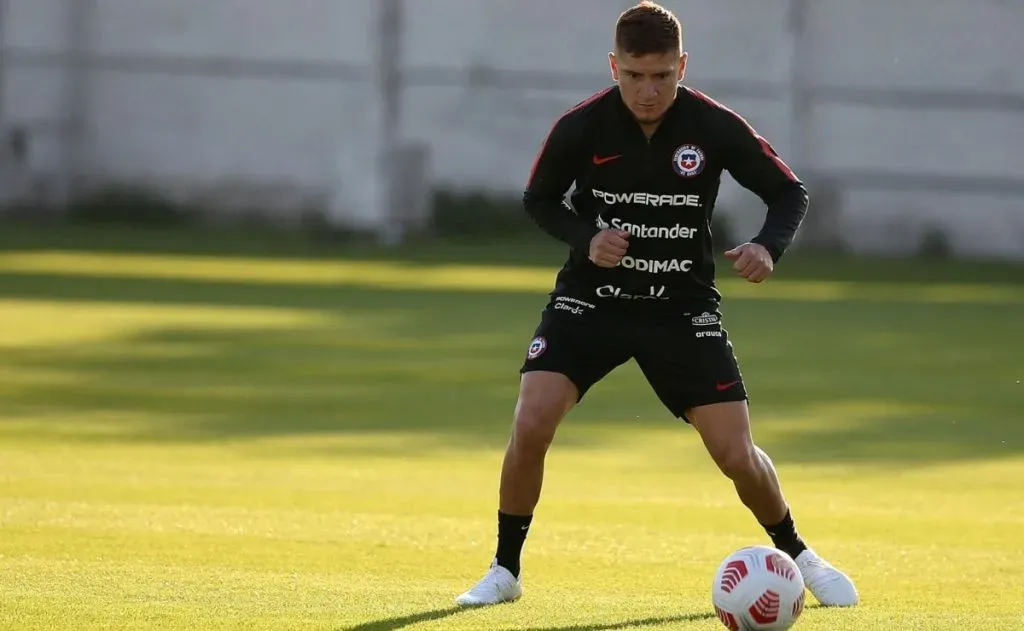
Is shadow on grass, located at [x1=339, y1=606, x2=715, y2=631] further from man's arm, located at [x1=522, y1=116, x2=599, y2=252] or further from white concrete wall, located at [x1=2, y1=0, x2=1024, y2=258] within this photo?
white concrete wall, located at [x1=2, y1=0, x2=1024, y2=258]

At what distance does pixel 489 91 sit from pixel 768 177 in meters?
21.3

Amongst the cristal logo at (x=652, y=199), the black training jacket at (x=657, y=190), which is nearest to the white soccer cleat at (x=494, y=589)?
the black training jacket at (x=657, y=190)

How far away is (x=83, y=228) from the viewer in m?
26.7

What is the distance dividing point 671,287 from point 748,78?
834 inches

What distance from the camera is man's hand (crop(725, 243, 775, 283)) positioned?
5816 mm

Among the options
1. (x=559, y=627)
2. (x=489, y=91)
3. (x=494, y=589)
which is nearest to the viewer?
(x=559, y=627)

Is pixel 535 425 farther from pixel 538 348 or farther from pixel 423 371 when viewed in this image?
pixel 423 371

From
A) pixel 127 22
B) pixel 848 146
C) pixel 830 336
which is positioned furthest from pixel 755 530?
pixel 127 22

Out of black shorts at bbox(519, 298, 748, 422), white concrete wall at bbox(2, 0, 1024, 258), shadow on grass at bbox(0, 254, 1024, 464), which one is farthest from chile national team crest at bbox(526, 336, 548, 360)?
white concrete wall at bbox(2, 0, 1024, 258)

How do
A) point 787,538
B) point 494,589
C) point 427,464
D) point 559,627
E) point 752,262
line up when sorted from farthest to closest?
point 427,464 → point 787,538 → point 494,589 → point 752,262 → point 559,627

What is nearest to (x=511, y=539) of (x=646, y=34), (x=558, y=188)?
(x=558, y=188)

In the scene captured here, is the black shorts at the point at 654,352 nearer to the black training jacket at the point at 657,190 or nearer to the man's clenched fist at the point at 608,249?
the black training jacket at the point at 657,190

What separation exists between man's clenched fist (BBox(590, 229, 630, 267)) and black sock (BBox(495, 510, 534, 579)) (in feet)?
3.01

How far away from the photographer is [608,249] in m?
5.86
